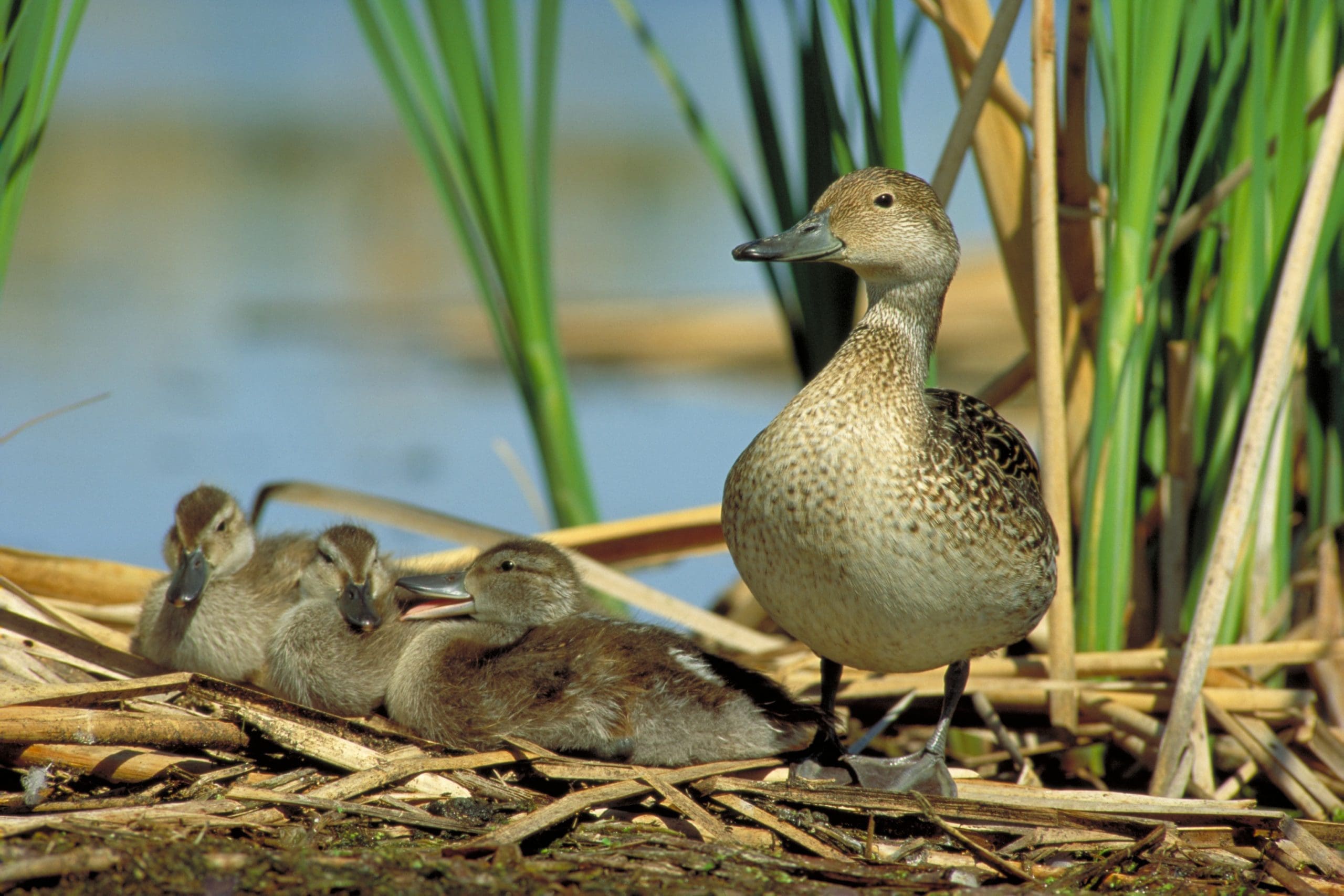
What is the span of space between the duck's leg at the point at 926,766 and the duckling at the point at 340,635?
118 centimetres

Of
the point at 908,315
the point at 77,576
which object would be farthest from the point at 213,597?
the point at 908,315

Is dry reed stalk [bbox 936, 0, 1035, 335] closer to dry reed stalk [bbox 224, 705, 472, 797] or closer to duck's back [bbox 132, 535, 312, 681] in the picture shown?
dry reed stalk [bbox 224, 705, 472, 797]

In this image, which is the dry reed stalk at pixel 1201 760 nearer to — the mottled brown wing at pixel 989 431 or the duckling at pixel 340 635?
the mottled brown wing at pixel 989 431

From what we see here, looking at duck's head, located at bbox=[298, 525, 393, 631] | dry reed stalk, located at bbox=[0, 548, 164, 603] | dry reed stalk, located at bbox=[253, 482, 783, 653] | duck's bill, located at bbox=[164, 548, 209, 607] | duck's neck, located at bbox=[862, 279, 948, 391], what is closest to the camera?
duck's neck, located at bbox=[862, 279, 948, 391]

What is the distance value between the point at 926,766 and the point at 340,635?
4.74ft

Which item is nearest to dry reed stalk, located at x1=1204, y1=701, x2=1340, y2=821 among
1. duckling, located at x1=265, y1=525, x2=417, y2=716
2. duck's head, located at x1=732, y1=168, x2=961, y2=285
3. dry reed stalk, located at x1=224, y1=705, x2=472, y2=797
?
duck's head, located at x1=732, y1=168, x2=961, y2=285

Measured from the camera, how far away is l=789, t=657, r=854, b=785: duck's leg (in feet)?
9.61

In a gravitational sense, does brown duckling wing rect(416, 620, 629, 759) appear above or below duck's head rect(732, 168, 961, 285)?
below

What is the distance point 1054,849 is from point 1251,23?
6.85 feet

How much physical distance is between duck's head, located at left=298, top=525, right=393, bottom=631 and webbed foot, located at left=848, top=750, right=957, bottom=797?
1.23 m

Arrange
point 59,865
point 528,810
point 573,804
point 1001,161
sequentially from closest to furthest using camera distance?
point 59,865 < point 573,804 < point 528,810 < point 1001,161

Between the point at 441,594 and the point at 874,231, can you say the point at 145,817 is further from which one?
the point at 874,231

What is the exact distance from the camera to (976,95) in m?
3.23

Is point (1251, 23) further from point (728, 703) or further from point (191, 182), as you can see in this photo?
point (191, 182)
